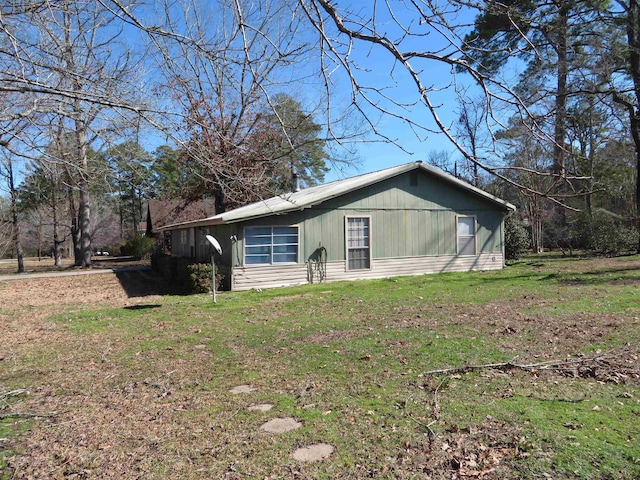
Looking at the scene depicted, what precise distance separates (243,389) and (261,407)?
62cm

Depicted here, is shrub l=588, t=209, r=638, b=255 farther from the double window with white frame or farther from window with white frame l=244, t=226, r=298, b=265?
window with white frame l=244, t=226, r=298, b=265

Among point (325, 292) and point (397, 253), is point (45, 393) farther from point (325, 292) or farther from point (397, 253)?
point (397, 253)

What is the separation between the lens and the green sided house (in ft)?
46.4

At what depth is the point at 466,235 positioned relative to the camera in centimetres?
1762

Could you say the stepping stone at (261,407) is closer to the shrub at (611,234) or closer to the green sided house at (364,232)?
the green sided house at (364,232)

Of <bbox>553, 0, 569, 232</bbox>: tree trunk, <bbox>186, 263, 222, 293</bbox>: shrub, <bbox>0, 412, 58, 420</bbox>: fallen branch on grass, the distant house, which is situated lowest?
<bbox>0, 412, 58, 420</bbox>: fallen branch on grass

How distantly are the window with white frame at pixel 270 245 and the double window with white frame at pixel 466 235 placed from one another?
6732mm

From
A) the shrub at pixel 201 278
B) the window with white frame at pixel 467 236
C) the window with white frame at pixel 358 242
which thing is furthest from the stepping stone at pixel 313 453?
the window with white frame at pixel 467 236

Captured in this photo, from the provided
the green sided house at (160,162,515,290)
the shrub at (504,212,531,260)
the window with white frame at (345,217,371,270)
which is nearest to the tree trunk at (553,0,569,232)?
the green sided house at (160,162,515,290)

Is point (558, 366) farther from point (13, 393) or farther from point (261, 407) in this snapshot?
point (13, 393)

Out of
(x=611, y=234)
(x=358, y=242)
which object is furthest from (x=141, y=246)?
(x=611, y=234)

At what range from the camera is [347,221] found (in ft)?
51.1

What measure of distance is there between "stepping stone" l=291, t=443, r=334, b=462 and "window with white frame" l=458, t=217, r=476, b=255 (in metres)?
15.2

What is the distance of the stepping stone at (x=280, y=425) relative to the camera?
3701 millimetres
